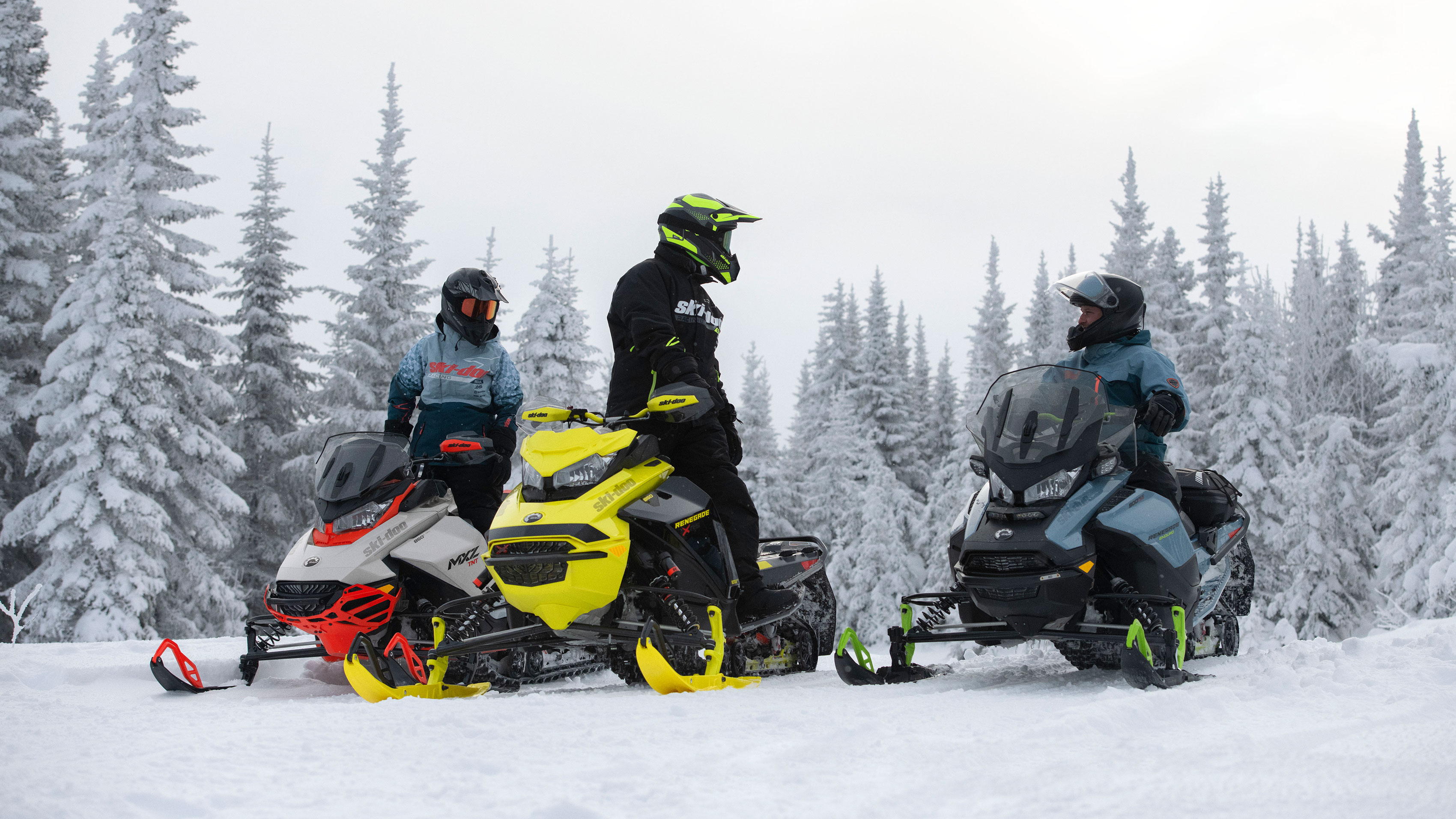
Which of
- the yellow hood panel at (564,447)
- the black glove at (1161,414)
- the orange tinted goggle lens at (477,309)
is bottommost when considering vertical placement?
the yellow hood panel at (564,447)

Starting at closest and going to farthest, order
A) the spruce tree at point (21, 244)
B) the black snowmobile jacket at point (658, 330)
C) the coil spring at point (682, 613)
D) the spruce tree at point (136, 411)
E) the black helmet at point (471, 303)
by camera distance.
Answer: the coil spring at point (682, 613), the black snowmobile jacket at point (658, 330), the black helmet at point (471, 303), the spruce tree at point (136, 411), the spruce tree at point (21, 244)

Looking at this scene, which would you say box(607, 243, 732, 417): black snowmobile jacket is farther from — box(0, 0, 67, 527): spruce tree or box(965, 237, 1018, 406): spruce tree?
box(965, 237, 1018, 406): spruce tree

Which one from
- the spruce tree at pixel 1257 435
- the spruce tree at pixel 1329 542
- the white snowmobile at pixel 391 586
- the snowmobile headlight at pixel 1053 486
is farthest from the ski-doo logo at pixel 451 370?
the spruce tree at pixel 1329 542

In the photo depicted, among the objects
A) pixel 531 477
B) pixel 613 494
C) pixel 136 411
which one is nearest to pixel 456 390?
pixel 531 477

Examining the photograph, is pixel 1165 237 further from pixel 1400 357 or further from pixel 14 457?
pixel 14 457

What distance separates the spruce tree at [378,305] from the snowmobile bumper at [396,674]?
18438mm

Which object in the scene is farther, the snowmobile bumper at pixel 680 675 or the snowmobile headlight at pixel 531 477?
the snowmobile headlight at pixel 531 477

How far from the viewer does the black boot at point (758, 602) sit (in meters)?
4.96

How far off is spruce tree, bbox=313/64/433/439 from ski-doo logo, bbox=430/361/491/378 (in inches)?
668

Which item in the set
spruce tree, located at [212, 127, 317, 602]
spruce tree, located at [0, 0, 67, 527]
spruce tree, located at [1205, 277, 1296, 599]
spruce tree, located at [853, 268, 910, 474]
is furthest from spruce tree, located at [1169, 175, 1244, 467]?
spruce tree, located at [0, 0, 67, 527]

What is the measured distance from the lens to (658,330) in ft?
16.2

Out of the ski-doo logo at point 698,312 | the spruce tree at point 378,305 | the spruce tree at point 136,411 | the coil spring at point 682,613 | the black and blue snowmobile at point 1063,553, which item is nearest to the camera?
the black and blue snowmobile at point 1063,553

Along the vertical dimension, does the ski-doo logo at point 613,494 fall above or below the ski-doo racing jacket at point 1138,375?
below

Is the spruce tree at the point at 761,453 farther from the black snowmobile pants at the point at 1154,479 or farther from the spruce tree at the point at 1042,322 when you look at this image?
the black snowmobile pants at the point at 1154,479
